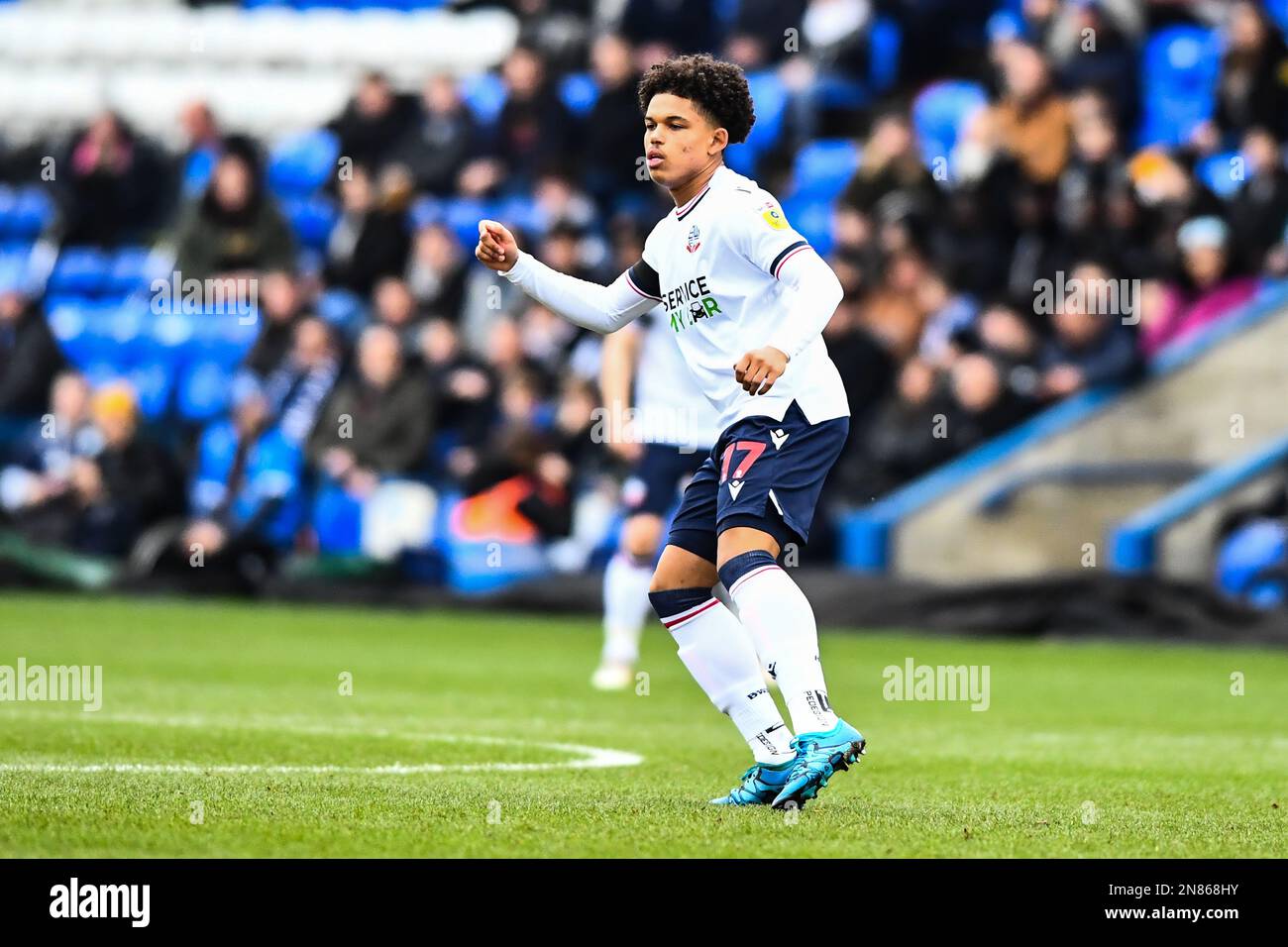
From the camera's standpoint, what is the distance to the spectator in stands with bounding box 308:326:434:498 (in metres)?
17.9

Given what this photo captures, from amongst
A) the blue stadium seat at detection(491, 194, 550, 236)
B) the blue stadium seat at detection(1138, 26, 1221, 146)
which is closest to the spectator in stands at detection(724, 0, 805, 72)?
the blue stadium seat at detection(491, 194, 550, 236)

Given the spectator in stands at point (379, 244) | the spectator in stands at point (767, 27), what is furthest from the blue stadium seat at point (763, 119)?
the spectator in stands at point (379, 244)

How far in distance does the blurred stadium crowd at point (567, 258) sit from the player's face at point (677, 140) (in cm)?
939

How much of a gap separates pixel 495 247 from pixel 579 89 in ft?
47.5

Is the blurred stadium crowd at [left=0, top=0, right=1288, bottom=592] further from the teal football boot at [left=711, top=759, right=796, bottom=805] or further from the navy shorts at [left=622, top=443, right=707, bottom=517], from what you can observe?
the teal football boot at [left=711, top=759, right=796, bottom=805]

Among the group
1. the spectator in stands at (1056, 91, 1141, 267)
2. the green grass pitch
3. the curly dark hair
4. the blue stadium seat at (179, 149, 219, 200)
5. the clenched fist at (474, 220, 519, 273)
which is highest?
the blue stadium seat at (179, 149, 219, 200)

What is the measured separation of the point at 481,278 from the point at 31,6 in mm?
10196

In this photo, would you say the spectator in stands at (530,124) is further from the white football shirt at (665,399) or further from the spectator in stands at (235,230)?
the white football shirt at (665,399)

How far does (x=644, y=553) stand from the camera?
11594 millimetres

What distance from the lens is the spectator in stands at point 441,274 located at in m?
19.0

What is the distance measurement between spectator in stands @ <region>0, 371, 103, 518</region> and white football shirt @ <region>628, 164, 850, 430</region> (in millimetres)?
13154

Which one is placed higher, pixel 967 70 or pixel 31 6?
pixel 31 6
